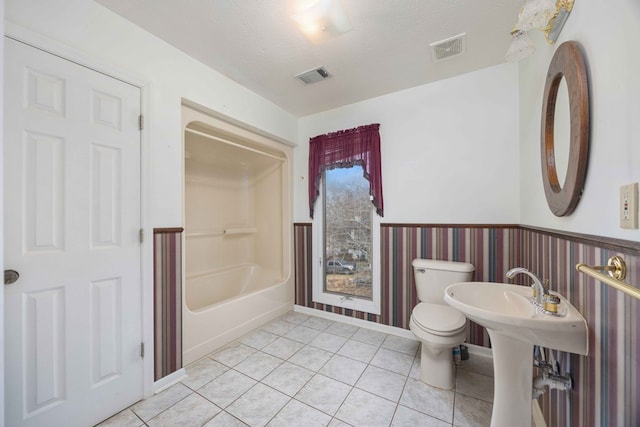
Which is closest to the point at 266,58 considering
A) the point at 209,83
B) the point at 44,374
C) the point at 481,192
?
the point at 209,83

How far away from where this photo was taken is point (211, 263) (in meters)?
3.24

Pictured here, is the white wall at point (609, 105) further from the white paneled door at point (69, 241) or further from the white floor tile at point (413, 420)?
the white paneled door at point (69, 241)

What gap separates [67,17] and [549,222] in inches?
111

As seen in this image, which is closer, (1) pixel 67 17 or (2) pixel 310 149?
(1) pixel 67 17

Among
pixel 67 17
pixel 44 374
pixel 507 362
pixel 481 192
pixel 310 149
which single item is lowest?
pixel 44 374

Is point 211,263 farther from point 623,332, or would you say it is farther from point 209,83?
point 623,332

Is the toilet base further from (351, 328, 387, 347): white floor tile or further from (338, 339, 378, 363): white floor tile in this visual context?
(351, 328, 387, 347): white floor tile

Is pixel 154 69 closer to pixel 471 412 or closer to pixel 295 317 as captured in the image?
pixel 295 317

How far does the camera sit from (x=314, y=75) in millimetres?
2137

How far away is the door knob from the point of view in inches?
43.9

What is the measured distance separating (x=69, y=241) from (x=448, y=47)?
271cm

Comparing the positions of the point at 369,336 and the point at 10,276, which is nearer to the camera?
the point at 10,276

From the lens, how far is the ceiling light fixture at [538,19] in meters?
1.05

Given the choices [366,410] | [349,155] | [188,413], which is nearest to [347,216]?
[349,155]
